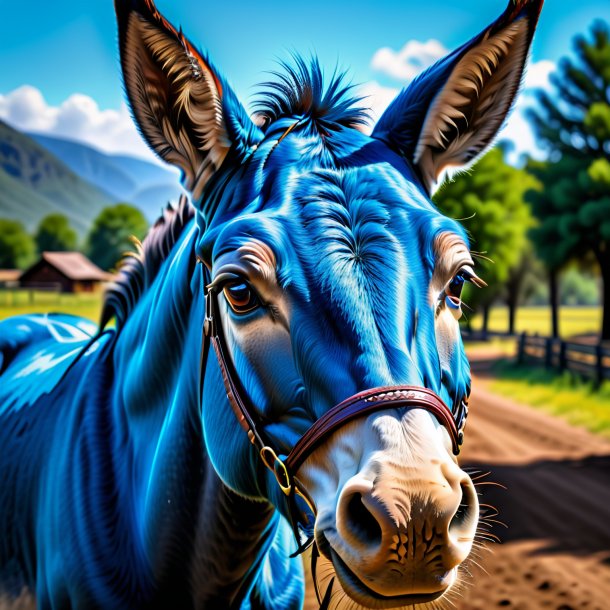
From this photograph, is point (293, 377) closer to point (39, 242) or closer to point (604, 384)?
point (604, 384)

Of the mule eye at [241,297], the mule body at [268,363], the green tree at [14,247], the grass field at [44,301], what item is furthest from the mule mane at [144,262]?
the green tree at [14,247]

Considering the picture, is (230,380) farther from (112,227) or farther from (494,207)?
(112,227)

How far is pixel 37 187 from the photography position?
126250 mm

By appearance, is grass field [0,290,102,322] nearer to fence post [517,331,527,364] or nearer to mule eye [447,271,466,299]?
fence post [517,331,527,364]

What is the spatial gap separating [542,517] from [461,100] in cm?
757

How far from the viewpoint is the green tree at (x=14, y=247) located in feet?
149

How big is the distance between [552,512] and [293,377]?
802 centimetres

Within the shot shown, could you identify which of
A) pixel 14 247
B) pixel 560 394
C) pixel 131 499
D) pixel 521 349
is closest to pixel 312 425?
pixel 131 499

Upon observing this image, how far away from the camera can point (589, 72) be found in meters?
24.5

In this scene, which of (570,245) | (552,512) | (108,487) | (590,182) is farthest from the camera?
(570,245)

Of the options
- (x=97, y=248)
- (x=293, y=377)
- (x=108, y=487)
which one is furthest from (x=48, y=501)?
(x=97, y=248)

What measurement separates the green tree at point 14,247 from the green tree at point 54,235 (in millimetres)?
1637

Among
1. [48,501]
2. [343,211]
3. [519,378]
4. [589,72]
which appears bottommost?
[519,378]

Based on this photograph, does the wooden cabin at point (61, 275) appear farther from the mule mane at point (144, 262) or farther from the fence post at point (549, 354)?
the mule mane at point (144, 262)
